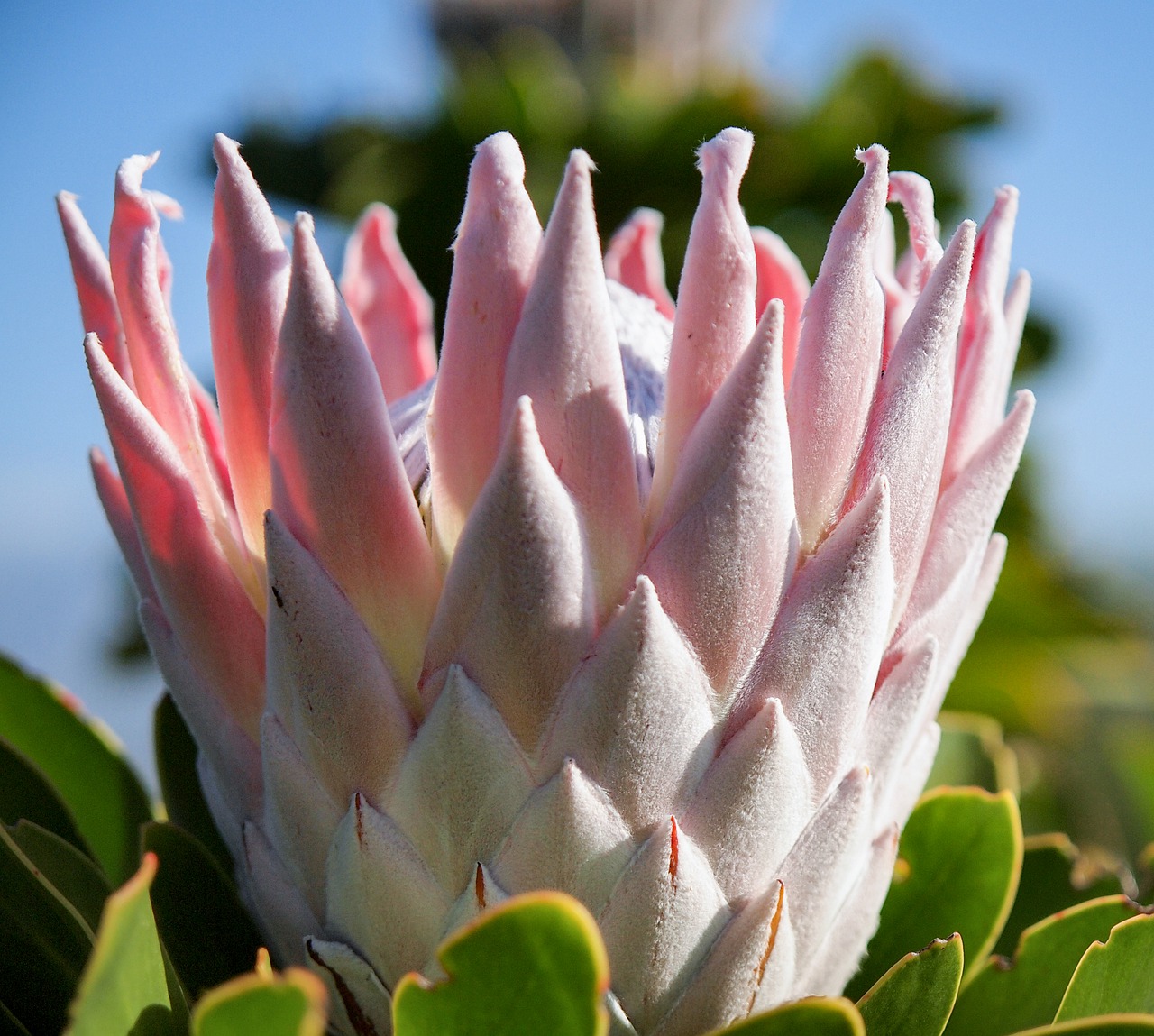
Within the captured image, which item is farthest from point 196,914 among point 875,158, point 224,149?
point 875,158

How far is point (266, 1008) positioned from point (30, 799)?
0.48m

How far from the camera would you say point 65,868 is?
0.62 meters

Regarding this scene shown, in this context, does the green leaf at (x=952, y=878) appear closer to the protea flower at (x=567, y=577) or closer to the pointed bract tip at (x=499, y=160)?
the protea flower at (x=567, y=577)

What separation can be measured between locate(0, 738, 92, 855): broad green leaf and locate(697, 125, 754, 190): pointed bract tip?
64 centimetres

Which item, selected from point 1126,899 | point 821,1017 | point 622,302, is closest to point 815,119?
point 622,302

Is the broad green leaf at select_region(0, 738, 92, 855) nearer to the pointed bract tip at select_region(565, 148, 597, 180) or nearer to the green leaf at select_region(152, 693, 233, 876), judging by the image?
the green leaf at select_region(152, 693, 233, 876)

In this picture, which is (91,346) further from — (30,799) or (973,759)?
(973,759)

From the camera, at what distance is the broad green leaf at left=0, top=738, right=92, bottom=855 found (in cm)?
73

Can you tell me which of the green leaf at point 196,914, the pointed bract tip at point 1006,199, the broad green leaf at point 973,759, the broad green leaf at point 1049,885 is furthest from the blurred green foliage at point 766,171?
the green leaf at point 196,914

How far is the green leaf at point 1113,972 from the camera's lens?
0.57 m

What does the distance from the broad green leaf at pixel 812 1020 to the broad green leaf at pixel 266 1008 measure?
203 mm

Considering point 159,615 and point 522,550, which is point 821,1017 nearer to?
point 522,550

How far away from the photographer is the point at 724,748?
20.1 inches

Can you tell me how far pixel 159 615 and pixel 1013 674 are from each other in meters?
2.07
